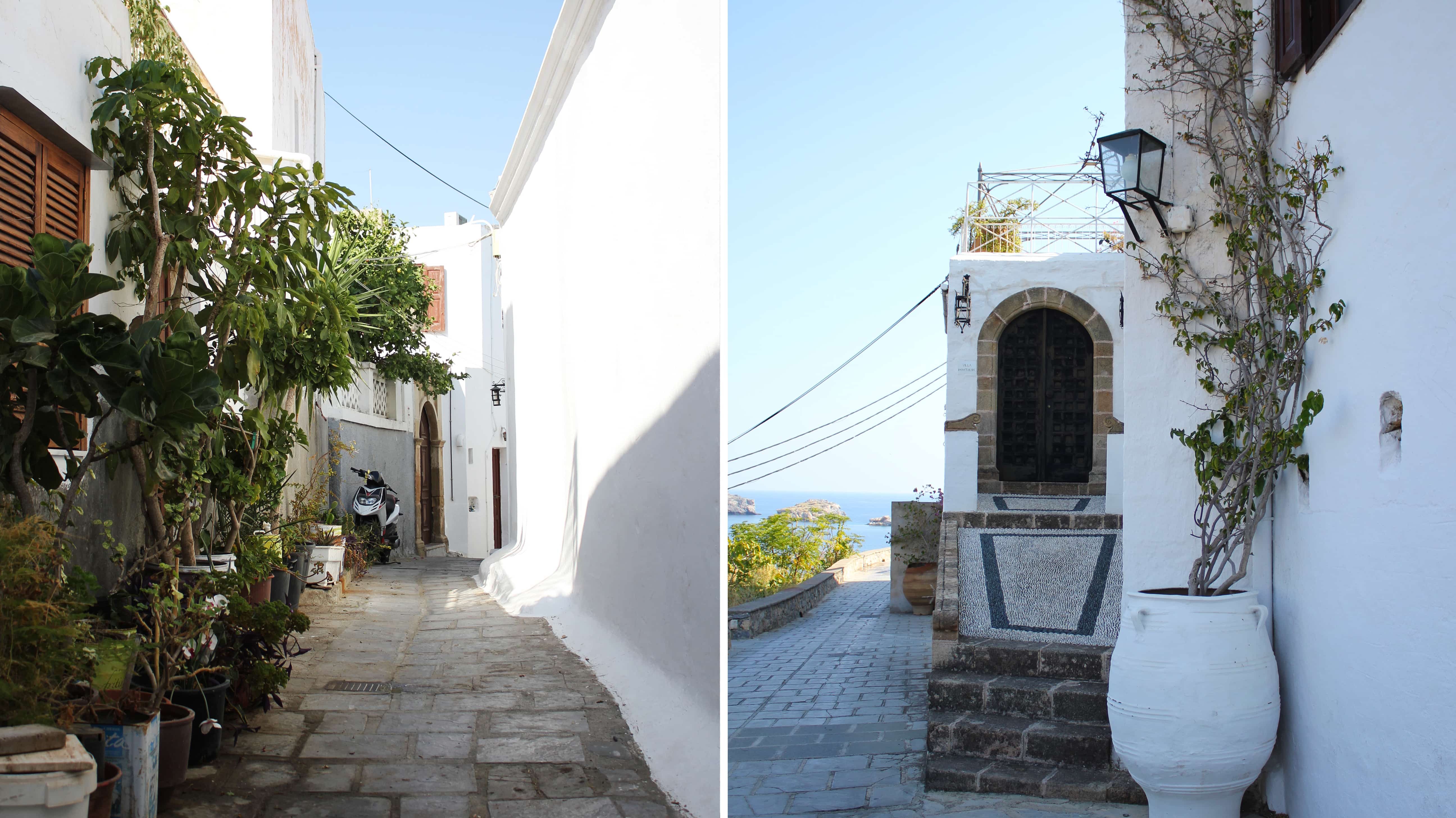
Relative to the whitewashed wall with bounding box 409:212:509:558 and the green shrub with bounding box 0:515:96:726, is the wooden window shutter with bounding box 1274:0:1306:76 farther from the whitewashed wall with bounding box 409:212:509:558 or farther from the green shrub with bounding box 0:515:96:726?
the whitewashed wall with bounding box 409:212:509:558

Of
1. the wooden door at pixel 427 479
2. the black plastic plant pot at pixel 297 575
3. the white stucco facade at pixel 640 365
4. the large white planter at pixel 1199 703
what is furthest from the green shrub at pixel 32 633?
the wooden door at pixel 427 479

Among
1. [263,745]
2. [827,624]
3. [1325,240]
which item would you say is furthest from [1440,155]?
[827,624]

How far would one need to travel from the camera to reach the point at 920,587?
9.46 meters

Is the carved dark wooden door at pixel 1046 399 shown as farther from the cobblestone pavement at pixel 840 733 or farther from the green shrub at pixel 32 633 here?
the green shrub at pixel 32 633

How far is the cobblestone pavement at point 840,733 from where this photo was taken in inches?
158

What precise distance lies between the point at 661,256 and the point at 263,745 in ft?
7.81

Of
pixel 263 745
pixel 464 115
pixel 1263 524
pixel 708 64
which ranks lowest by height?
pixel 263 745

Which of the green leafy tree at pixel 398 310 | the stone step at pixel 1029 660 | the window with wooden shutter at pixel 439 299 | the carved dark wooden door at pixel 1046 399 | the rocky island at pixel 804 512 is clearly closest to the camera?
the stone step at pixel 1029 660

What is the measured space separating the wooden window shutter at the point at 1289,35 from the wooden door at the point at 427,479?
13960 millimetres

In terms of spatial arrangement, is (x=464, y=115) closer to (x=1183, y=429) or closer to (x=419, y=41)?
(x=419, y=41)

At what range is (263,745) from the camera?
11.8 ft

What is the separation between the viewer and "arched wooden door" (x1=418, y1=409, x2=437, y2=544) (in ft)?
52.6

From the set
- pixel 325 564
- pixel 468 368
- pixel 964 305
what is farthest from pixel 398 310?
pixel 468 368

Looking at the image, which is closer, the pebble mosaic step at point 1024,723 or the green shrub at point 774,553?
the pebble mosaic step at point 1024,723
